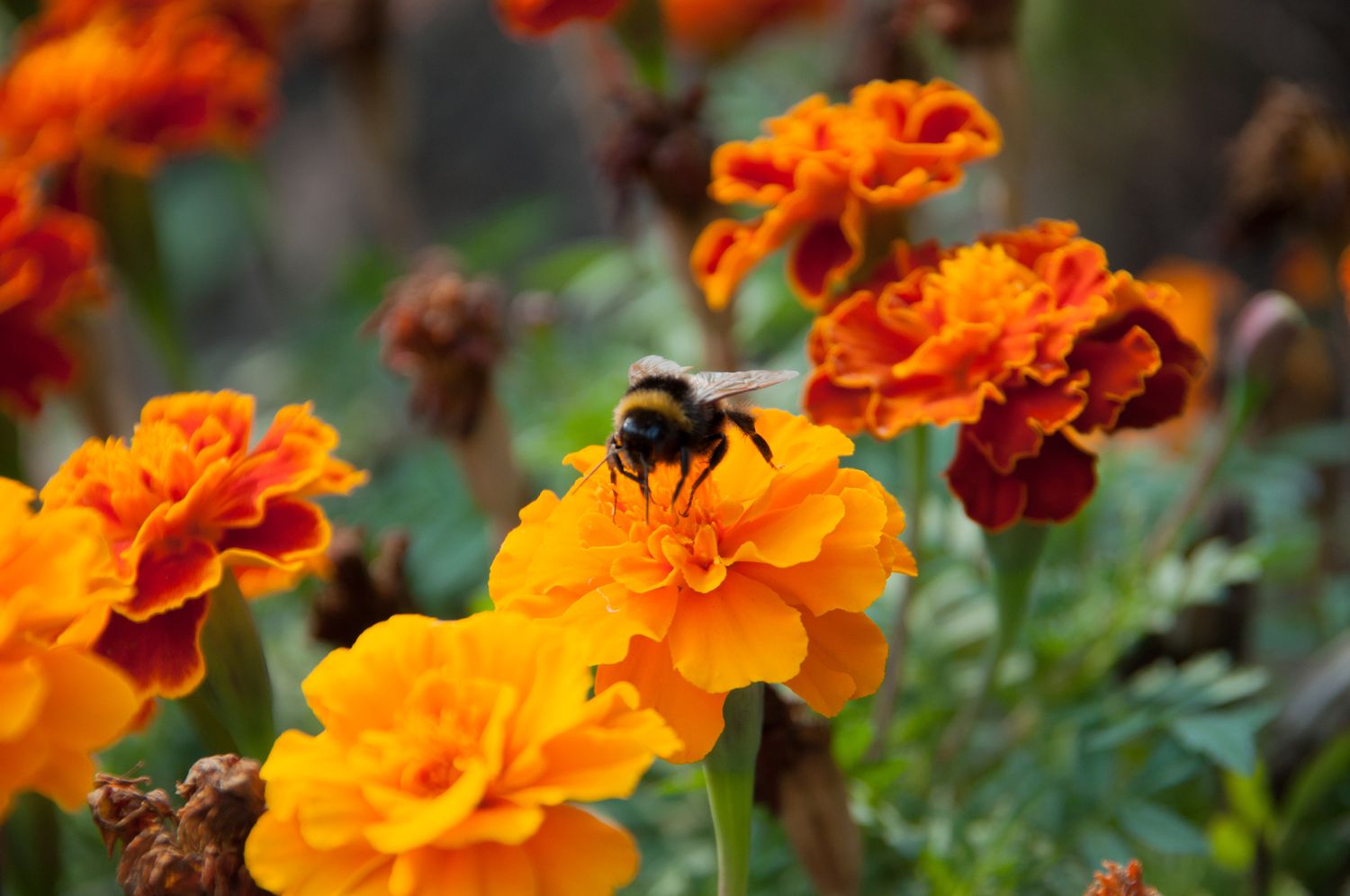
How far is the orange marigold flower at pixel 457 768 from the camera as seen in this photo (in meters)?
0.45

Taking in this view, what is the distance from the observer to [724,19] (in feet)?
5.12

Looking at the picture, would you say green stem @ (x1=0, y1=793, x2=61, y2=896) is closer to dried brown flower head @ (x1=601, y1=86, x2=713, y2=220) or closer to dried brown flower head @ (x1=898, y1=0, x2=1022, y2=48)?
dried brown flower head @ (x1=601, y1=86, x2=713, y2=220)

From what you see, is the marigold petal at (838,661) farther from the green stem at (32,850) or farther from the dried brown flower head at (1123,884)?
the green stem at (32,850)

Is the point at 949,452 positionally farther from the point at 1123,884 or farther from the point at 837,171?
the point at 1123,884

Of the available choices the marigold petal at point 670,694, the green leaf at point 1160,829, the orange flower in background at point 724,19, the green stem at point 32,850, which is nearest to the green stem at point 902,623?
the green leaf at point 1160,829

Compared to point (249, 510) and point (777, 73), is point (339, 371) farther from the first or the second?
point (249, 510)

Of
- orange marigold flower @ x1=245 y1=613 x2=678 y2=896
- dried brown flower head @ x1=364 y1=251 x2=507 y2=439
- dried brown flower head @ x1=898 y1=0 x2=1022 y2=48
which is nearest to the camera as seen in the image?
orange marigold flower @ x1=245 y1=613 x2=678 y2=896

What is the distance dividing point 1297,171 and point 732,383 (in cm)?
80

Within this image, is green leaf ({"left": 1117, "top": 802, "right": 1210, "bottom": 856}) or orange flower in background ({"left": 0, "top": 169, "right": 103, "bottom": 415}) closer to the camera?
green leaf ({"left": 1117, "top": 802, "right": 1210, "bottom": 856})

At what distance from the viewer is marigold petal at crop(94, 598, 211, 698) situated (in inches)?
23.2

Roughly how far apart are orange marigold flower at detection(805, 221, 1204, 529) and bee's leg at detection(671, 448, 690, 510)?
98mm

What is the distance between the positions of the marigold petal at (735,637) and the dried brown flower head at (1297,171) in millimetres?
881

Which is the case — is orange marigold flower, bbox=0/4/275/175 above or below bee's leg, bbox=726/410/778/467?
above

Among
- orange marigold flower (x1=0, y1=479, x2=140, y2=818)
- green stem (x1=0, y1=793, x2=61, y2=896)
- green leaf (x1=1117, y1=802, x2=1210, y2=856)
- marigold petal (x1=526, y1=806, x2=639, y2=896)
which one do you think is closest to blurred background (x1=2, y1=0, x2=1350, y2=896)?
green leaf (x1=1117, y1=802, x2=1210, y2=856)
